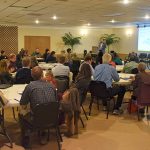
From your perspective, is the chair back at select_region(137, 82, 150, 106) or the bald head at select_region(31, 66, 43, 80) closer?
the bald head at select_region(31, 66, 43, 80)

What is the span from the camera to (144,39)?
15.5 meters

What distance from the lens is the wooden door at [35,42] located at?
57.2 ft

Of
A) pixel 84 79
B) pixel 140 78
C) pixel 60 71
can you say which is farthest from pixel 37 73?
pixel 60 71

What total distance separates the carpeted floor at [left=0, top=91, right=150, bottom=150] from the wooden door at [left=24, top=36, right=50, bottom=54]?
12195 mm

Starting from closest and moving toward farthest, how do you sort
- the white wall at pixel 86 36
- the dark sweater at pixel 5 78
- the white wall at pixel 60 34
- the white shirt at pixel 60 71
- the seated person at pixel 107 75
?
1. the dark sweater at pixel 5 78
2. the seated person at pixel 107 75
3. the white shirt at pixel 60 71
4. the white wall at pixel 86 36
5. the white wall at pixel 60 34

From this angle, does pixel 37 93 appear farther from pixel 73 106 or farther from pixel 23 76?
pixel 23 76

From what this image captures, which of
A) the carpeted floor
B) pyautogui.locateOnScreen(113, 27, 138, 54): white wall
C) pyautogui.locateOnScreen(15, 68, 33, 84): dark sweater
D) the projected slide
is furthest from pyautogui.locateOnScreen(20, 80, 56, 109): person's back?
pyautogui.locateOnScreen(113, 27, 138, 54): white wall

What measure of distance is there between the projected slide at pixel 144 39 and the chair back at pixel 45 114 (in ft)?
41.6

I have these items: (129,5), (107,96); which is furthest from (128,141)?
(129,5)

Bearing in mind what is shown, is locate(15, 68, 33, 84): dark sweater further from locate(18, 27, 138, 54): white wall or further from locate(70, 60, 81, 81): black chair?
locate(18, 27, 138, 54): white wall

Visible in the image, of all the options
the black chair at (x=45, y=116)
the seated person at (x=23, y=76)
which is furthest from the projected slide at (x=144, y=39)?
the black chair at (x=45, y=116)

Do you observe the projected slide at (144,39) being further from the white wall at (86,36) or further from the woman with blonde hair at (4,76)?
the woman with blonde hair at (4,76)

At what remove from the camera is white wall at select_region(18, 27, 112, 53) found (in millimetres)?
17344

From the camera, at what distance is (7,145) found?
405cm
